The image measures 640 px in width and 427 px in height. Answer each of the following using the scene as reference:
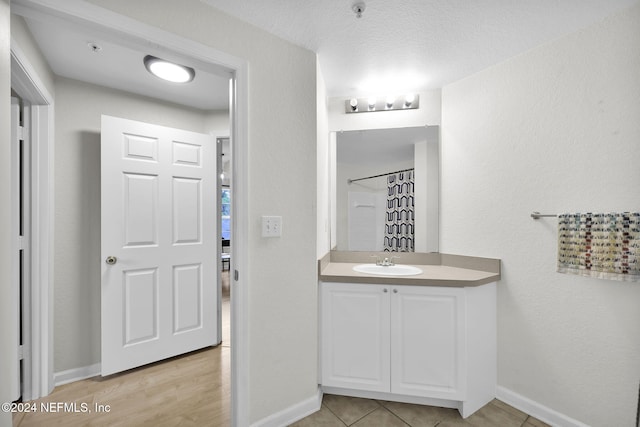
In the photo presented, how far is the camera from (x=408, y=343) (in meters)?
1.70

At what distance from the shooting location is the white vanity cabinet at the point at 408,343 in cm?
166

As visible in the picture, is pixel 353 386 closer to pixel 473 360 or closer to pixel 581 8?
pixel 473 360

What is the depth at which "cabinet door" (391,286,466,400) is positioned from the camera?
1655mm

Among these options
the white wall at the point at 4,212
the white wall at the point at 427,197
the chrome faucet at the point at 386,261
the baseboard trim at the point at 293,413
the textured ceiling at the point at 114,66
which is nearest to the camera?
the white wall at the point at 4,212

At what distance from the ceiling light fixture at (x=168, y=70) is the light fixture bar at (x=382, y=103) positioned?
1179mm

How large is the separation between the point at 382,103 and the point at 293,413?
2.20 metres

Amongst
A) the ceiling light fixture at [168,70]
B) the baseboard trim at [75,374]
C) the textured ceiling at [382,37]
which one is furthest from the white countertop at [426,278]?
the baseboard trim at [75,374]

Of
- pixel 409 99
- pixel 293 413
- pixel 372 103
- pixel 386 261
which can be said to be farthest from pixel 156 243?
pixel 409 99

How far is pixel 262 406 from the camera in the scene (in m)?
1.53

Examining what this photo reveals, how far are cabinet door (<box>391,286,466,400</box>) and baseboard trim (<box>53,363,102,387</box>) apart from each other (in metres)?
2.11

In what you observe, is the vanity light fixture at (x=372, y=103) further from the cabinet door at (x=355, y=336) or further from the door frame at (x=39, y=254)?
the door frame at (x=39, y=254)

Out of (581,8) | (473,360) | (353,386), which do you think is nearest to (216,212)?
(353,386)

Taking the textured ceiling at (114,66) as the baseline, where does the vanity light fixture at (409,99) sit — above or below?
below

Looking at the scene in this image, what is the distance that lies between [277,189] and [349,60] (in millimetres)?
968
